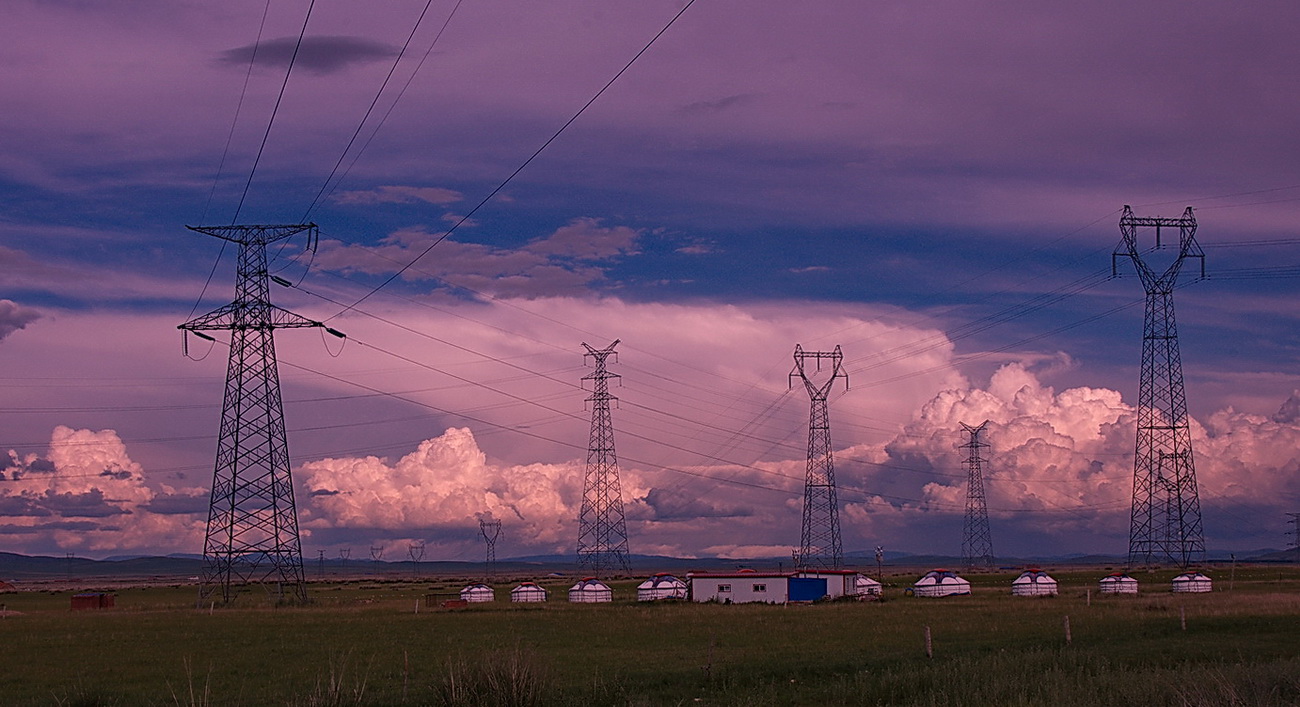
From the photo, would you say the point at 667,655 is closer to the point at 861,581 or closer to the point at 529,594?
the point at 529,594

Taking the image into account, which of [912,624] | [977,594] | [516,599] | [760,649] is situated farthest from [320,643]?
[977,594]

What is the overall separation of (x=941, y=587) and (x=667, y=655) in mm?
65685

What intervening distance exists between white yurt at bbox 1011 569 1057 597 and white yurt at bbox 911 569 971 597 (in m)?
4.43

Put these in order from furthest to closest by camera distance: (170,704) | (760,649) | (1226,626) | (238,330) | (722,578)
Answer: (722,578)
(238,330)
(1226,626)
(760,649)
(170,704)

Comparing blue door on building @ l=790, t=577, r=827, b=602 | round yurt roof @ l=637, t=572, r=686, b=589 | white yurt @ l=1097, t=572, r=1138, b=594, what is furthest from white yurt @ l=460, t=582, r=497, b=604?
white yurt @ l=1097, t=572, r=1138, b=594

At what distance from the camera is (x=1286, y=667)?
2409cm

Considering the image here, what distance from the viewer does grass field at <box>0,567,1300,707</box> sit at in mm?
24031

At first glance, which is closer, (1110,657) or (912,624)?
(1110,657)

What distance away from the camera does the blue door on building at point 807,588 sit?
316 ft

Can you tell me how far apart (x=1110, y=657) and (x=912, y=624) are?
2399 centimetres

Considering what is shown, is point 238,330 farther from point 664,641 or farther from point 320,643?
point 664,641

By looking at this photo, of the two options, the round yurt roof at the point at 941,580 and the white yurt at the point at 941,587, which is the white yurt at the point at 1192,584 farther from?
the round yurt roof at the point at 941,580

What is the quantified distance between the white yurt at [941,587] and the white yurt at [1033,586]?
4.43 meters

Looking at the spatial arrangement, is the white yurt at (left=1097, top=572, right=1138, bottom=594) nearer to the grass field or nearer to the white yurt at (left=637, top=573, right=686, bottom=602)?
the grass field
